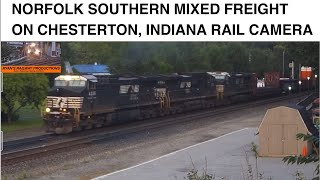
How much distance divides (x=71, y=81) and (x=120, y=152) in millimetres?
7762

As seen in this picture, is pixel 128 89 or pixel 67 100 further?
pixel 128 89

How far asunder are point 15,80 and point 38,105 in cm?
309

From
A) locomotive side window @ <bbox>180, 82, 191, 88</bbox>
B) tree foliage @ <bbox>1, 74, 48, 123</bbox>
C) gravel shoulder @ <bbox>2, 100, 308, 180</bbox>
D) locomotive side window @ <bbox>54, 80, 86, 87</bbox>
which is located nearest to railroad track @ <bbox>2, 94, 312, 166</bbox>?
gravel shoulder @ <bbox>2, 100, 308, 180</bbox>

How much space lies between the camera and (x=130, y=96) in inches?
1211

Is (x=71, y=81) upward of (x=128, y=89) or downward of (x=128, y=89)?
upward

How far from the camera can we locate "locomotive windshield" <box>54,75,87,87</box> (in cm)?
2656

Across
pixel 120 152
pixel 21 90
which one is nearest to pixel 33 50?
pixel 120 152

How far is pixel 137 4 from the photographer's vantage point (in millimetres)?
3684

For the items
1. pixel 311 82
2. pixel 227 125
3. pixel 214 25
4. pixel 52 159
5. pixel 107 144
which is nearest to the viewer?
pixel 214 25

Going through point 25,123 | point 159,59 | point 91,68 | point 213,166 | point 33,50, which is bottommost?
point 25,123

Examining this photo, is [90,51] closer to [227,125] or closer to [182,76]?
[182,76]

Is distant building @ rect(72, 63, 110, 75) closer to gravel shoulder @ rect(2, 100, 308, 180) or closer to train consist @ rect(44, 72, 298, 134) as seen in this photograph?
train consist @ rect(44, 72, 298, 134)

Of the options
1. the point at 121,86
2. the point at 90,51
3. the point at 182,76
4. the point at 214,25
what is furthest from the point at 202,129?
the point at 214,25

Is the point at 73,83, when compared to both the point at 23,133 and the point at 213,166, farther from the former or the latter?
the point at 213,166
